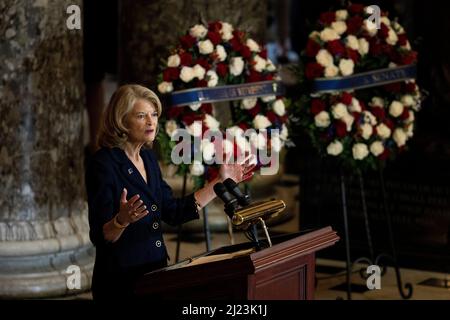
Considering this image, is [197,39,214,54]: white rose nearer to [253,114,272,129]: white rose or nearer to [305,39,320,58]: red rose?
[253,114,272,129]: white rose

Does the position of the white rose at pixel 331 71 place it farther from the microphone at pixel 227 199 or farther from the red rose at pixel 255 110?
the microphone at pixel 227 199

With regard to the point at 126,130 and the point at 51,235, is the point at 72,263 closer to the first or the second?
the point at 51,235

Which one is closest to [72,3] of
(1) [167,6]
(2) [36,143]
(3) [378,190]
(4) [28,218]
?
(2) [36,143]

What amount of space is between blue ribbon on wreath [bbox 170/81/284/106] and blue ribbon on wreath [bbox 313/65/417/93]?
337 mm

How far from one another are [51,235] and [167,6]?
9.24 feet

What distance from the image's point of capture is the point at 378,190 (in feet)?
27.9

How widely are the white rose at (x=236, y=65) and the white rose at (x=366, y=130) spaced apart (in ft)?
3.01

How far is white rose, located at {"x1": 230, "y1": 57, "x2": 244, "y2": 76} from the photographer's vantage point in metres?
7.11

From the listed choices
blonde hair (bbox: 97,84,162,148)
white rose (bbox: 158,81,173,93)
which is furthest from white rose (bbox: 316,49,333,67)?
blonde hair (bbox: 97,84,162,148)

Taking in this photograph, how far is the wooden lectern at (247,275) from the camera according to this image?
3.61m

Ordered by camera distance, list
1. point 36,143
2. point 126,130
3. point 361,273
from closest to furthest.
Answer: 1. point 126,130
2. point 36,143
3. point 361,273

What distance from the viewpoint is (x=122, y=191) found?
424 cm

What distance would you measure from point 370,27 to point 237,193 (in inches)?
152

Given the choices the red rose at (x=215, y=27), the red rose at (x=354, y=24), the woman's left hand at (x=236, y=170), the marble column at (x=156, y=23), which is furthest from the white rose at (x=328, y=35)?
the woman's left hand at (x=236, y=170)
